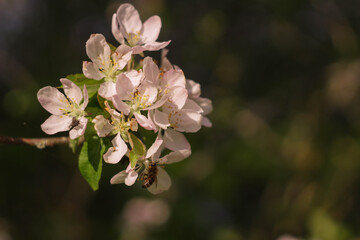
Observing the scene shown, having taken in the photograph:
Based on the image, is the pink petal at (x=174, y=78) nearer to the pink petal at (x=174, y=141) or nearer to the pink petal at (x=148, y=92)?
Answer: the pink petal at (x=148, y=92)

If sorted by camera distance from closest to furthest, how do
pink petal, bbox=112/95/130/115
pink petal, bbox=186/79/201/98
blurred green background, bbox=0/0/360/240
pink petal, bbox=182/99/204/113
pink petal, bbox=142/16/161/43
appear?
pink petal, bbox=112/95/130/115 < pink petal, bbox=182/99/204/113 < pink petal, bbox=186/79/201/98 < pink petal, bbox=142/16/161/43 < blurred green background, bbox=0/0/360/240

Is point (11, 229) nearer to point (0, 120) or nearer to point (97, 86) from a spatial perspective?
point (0, 120)

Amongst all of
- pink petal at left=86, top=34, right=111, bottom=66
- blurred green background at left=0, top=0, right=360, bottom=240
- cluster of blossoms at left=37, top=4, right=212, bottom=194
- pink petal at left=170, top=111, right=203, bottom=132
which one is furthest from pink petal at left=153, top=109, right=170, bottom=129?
blurred green background at left=0, top=0, right=360, bottom=240

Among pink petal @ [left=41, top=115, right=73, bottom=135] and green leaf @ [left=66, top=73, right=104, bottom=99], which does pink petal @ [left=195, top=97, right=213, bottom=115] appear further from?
pink petal @ [left=41, top=115, right=73, bottom=135]

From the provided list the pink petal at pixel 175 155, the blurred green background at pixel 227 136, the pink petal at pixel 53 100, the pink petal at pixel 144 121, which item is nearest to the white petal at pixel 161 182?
the pink petal at pixel 175 155

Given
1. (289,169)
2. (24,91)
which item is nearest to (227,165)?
(289,169)

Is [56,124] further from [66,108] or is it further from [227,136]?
[227,136]
